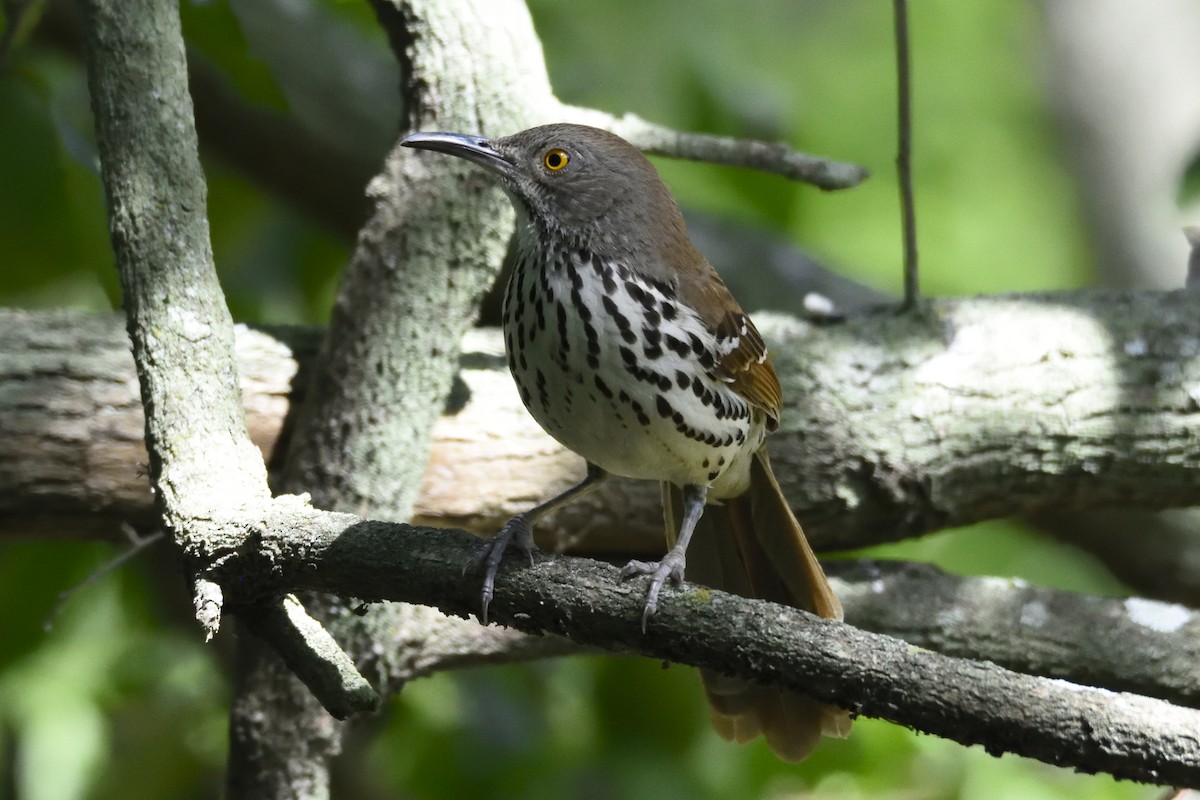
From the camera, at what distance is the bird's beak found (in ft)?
11.4

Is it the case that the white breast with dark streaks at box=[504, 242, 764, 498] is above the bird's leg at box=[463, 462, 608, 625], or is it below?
above

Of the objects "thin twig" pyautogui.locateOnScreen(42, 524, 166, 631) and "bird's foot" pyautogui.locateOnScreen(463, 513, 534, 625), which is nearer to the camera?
"bird's foot" pyautogui.locateOnScreen(463, 513, 534, 625)

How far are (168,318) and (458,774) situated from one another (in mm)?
2413

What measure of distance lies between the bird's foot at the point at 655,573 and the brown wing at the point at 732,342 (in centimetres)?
56

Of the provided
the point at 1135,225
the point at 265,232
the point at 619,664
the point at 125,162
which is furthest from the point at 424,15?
the point at 1135,225

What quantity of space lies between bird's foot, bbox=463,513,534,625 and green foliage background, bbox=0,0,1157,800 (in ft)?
5.65

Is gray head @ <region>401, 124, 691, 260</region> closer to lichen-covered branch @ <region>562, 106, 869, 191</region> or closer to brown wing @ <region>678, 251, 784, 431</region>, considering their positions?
brown wing @ <region>678, 251, 784, 431</region>

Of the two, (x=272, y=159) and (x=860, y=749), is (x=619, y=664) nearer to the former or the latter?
(x=860, y=749)

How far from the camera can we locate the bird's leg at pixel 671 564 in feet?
7.93

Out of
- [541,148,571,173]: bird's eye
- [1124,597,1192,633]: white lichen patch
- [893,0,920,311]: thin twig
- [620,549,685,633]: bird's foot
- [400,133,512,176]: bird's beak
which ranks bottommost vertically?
[620,549,685,633]: bird's foot

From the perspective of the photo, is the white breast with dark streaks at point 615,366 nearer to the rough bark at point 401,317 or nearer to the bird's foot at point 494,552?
the bird's foot at point 494,552

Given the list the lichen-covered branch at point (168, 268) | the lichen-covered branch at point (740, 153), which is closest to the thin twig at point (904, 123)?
the lichen-covered branch at point (740, 153)

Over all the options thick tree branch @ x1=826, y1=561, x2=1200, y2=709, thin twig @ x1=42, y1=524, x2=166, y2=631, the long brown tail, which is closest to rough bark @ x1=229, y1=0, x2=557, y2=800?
thin twig @ x1=42, y1=524, x2=166, y2=631

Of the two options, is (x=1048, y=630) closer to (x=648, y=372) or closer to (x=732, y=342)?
(x=732, y=342)
